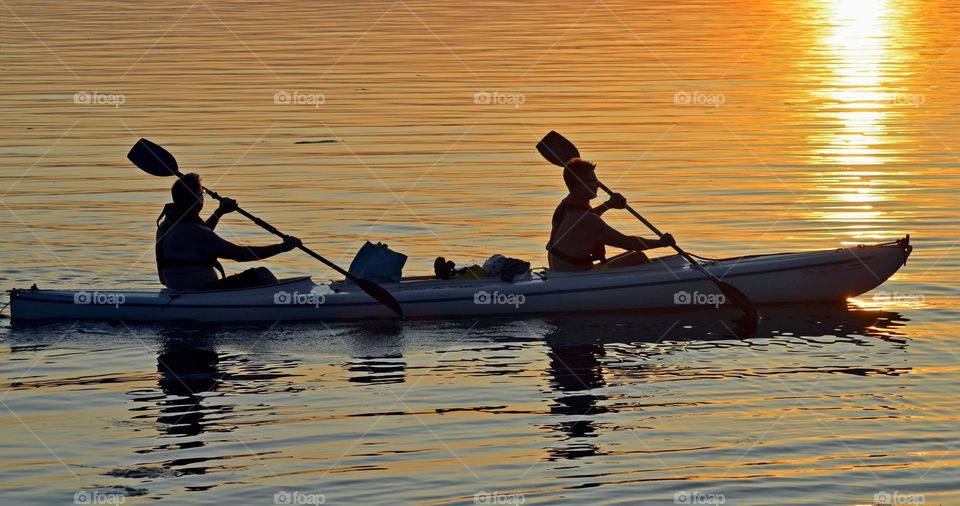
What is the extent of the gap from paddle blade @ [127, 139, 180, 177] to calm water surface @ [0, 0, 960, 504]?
5.38 feet

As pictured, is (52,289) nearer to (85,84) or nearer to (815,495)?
(815,495)

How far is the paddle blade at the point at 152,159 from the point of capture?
14.6 m

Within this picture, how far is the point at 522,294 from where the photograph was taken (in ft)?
46.9

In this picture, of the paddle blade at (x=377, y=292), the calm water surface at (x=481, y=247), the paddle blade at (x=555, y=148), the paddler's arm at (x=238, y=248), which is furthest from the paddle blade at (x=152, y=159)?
the paddle blade at (x=555, y=148)

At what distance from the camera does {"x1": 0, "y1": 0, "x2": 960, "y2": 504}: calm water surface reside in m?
10.1

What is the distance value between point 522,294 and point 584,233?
2.66 ft

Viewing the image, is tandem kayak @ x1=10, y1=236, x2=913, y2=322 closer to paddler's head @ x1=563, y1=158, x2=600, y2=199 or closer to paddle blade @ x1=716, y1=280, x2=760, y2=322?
paddle blade @ x1=716, y1=280, x2=760, y2=322

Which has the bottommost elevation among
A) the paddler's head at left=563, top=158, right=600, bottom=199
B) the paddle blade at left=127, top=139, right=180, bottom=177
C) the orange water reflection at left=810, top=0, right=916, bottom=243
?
the paddler's head at left=563, top=158, right=600, bottom=199

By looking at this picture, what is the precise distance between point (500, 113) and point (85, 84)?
861 cm

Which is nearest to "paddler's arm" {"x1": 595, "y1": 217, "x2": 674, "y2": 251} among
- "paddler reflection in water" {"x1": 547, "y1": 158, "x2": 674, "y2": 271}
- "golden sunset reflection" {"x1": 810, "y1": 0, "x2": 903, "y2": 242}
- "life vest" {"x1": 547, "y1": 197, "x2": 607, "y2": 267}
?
"paddler reflection in water" {"x1": 547, "y1": 158, "x2": 674, "y2": 271}

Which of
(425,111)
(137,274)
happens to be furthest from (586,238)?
(425,111)

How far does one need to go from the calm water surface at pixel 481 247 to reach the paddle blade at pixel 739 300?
0.20 meters

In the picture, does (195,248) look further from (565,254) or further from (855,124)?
(855,124)

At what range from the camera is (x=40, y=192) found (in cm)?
2112
